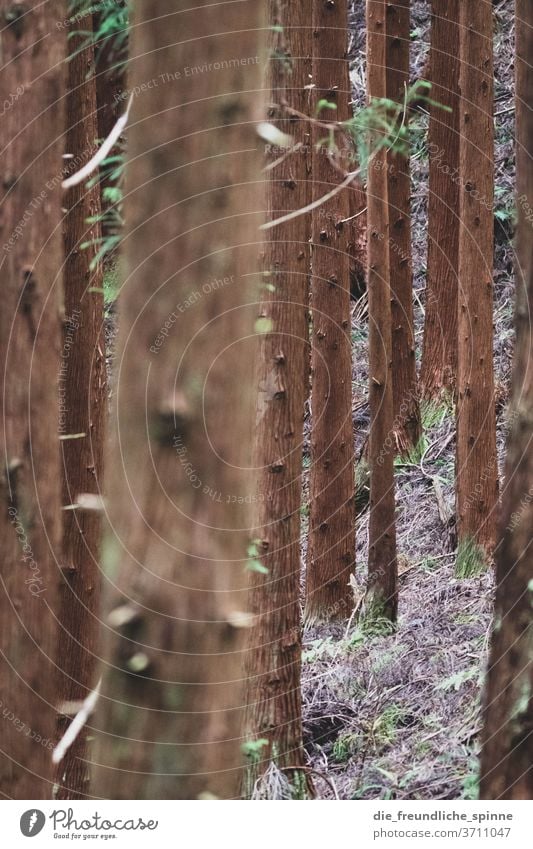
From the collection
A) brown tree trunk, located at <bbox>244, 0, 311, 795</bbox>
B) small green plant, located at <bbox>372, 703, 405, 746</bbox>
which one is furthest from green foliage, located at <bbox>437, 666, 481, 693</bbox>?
brown tree trunk, located at <bbox>244, 0, 311, 795</bbox>

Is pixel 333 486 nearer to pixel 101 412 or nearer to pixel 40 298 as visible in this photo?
pixel 101 412

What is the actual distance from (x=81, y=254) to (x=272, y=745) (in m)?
3.40

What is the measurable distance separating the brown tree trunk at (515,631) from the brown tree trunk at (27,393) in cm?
202

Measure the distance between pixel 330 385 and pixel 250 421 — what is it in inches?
224

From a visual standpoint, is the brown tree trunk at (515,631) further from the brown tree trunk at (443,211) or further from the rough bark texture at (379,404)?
the brown tree trunk at (443,211)

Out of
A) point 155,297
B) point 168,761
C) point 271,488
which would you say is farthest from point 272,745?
point 155,297

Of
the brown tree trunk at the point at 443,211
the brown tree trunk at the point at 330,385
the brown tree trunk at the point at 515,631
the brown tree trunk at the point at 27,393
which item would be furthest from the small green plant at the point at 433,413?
the brown tree trunk at the point at 27,393

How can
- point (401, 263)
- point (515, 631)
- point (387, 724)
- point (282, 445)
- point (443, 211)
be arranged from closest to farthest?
1. point (515, 631)
2. point (282, 445)
3. point (387, 724)
4. point (401, 263)
5. point (443, 211)

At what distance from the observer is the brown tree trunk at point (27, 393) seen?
393cm

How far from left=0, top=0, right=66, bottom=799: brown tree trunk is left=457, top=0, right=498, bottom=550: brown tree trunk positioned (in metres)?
4.84

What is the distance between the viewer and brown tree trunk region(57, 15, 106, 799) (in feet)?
18.2

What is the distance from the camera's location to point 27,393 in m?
3.94

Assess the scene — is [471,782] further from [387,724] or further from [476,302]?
[476,302]

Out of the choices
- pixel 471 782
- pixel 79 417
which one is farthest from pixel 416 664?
pixel 79 417
